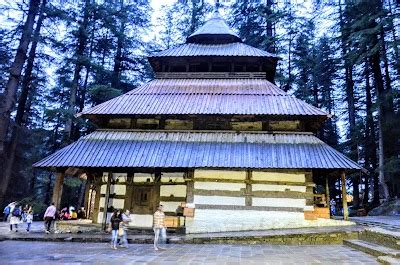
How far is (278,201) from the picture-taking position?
15102 mm

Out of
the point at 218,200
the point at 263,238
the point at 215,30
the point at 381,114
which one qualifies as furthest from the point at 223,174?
the point at 381,114

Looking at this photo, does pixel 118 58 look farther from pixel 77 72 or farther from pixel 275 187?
pixel 275 187

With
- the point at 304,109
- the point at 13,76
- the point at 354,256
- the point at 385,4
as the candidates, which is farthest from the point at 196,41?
the point at 354,256

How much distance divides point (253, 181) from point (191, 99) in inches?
237

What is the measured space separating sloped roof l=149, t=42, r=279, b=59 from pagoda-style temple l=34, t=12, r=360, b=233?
97.6 inches

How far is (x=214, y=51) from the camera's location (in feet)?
70.1

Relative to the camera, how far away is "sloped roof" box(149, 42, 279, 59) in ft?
67.7

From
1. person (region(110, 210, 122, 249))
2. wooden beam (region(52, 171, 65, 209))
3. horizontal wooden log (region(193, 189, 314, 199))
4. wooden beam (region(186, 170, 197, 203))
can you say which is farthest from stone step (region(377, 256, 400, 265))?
wooden beam (region(52, 171, 65, 209))

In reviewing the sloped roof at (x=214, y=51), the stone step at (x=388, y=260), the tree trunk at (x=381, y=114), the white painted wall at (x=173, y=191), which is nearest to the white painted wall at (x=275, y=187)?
the white painted wall at (x=173, y=191)

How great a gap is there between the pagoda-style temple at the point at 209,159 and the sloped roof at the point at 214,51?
248 centimetres

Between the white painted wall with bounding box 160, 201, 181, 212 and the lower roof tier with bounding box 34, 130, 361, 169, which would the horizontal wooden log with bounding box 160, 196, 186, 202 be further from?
the lower roof tier with bounding box 34, 130, 361, 169

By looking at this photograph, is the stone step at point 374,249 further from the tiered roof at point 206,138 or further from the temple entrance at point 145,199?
the temple entrance at point 145,199

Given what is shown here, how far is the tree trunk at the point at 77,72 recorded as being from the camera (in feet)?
79.2

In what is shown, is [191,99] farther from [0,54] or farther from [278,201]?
[0,54]
